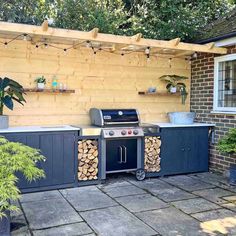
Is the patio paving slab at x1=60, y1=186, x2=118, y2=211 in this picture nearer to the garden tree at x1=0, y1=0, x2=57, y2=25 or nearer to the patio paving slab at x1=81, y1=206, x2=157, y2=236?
the patio paving slab at x1=81, y1=206, x2=157, y2=236

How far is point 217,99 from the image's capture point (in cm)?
582

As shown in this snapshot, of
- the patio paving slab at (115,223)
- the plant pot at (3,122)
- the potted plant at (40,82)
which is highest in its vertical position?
the potted plant at (40,82)

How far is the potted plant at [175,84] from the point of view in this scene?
235 inches

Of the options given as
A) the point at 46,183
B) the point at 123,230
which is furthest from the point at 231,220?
the point at 46,183

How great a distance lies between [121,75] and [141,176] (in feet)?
6.45

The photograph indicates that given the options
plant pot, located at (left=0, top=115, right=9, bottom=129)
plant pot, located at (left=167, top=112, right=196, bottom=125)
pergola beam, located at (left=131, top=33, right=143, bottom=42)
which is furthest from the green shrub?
plant pot, located at (left=0, top=115, right=9, bottom=129)

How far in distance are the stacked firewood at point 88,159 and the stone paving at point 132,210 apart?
21cm

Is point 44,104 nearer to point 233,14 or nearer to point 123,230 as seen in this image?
point 123,230

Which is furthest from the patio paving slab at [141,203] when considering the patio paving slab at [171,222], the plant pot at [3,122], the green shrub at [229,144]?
the plant pot at [3,122]

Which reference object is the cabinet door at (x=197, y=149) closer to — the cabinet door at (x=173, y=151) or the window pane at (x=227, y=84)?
the cabinet door at (x=173, y=151)

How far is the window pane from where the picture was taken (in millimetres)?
5590

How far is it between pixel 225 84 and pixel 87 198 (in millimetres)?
3455

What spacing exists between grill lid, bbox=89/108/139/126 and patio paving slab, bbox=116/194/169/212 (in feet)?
4.28

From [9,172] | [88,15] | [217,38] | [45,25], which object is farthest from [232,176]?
[88,15]
